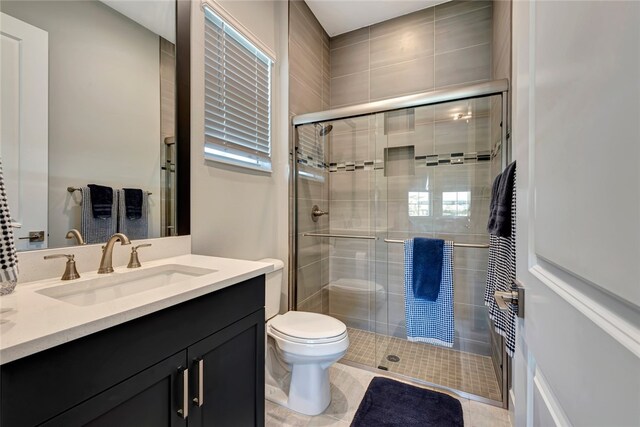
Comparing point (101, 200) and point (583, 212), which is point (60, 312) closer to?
point (101, 200)

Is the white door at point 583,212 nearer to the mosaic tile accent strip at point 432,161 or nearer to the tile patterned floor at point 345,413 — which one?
the tile patterned floor at point 345,413

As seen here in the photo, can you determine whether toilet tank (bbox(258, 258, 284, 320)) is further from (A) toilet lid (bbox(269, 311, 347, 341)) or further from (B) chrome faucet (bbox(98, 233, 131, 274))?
(B) chrome faucet (bbox(98, 233, 131, 274))

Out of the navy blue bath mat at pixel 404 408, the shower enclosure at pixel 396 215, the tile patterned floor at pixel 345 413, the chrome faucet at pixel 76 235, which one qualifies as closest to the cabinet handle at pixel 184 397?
the chrome faucet at pixel 76 235

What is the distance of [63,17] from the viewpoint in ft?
3.21

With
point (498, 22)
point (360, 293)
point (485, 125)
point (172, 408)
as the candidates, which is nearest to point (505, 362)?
point (360, 293)

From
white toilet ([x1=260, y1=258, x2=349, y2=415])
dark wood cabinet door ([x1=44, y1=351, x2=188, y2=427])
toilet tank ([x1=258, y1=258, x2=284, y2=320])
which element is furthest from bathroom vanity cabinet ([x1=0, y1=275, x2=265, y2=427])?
toilet tank ([x1=258, y1=258, x2=284, y2=320])

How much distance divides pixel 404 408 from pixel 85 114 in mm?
2111

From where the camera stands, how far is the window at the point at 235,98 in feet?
4.95

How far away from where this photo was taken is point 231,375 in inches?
39.1

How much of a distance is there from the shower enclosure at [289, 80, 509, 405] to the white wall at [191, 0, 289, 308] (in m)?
0.16

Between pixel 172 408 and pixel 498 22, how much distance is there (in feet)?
8.89

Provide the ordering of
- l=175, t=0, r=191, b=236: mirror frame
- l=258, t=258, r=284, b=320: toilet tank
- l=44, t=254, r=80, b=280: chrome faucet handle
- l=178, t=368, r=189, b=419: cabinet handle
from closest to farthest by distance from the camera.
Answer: l=178, t=368, r=189, b=419: cabinet handle < l=44, t=254, r=80, b=280: chrome faucet handle < l=175, t=0, r=191, b=236: mirror frame < l=258, t=258, r=284, b=320: toilet tank

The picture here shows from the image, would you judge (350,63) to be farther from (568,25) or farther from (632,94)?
(632,94)

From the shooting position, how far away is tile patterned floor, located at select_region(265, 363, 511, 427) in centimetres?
144
